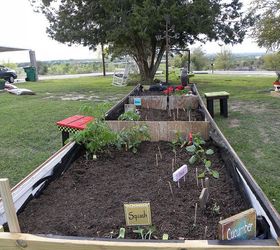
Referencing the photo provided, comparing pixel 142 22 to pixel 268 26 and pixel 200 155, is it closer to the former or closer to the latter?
pixel 268 26

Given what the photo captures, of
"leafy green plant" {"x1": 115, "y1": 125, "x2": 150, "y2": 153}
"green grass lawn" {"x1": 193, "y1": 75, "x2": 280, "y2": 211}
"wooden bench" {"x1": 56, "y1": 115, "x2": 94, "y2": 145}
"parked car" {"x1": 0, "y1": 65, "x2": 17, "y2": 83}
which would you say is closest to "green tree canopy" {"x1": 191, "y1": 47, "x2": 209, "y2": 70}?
"parked car" {"x1": 0, "y1": 65, "x2": 17, "y2": 83}

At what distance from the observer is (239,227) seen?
4.05 ft

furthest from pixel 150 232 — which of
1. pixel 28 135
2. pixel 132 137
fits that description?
pixel 28 135

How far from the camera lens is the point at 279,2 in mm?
9875

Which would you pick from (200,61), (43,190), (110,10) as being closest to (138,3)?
(110,10)

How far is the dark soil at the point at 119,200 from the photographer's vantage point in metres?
1.51

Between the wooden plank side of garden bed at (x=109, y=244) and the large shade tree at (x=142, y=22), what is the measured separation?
8.47 m

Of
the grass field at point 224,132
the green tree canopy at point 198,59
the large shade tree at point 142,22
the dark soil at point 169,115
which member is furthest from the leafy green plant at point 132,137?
the green tree canopy at point 198,59

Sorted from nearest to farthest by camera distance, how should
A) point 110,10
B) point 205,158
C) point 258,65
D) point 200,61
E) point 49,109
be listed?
point 205,158, point 49,109, point 110,10, point 200,61, point 258,65

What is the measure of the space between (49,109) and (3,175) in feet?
14.7

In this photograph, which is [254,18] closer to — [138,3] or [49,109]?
[138,3]

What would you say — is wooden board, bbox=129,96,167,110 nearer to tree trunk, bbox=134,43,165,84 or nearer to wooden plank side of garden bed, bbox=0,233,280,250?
wooden plank side of garden bed, bbox=0,233,280,250

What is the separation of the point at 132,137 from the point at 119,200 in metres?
1.13

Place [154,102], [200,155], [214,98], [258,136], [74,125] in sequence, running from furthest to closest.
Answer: [214,98], [154,102], [258,136], [74,125], [200,155]
